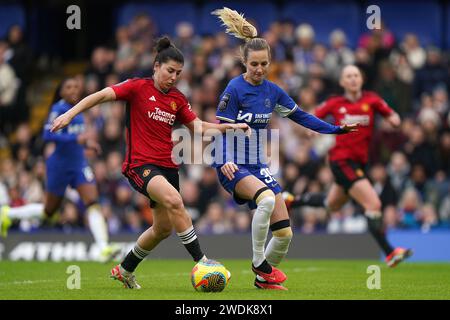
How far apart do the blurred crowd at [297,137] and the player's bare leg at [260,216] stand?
748 centimetres

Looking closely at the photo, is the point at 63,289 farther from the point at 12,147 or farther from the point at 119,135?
the point at 12,147

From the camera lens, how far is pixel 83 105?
31.7 feet

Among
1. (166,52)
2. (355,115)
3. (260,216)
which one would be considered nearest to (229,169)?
(260,216)

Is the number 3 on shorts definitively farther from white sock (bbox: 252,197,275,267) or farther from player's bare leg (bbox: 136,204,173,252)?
player's bare leg (bbox: 136,204,173,252)

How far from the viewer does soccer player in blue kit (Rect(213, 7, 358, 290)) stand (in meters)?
10.0

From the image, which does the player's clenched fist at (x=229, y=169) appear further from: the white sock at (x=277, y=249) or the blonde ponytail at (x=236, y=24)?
the blonde ponytail at (x=236, y=24)

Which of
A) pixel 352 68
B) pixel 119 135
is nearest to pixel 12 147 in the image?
pixel 119 135

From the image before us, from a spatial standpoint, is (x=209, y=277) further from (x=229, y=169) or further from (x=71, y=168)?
(x=71, y=168)

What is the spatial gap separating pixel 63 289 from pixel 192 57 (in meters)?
11.6

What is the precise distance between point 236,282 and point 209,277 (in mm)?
1744

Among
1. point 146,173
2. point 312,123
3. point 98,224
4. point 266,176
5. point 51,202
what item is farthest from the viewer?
point 51,202

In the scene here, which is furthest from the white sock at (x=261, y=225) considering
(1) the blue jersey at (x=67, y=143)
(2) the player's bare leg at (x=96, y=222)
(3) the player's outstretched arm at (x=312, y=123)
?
(1) the blue jersey at (x=67, y=143)

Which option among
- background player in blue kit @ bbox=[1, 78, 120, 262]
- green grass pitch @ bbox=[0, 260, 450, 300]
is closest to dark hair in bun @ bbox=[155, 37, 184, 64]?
green grass pitch @ bbox=[0, 260, 450, 300]

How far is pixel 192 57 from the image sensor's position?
833 inches
